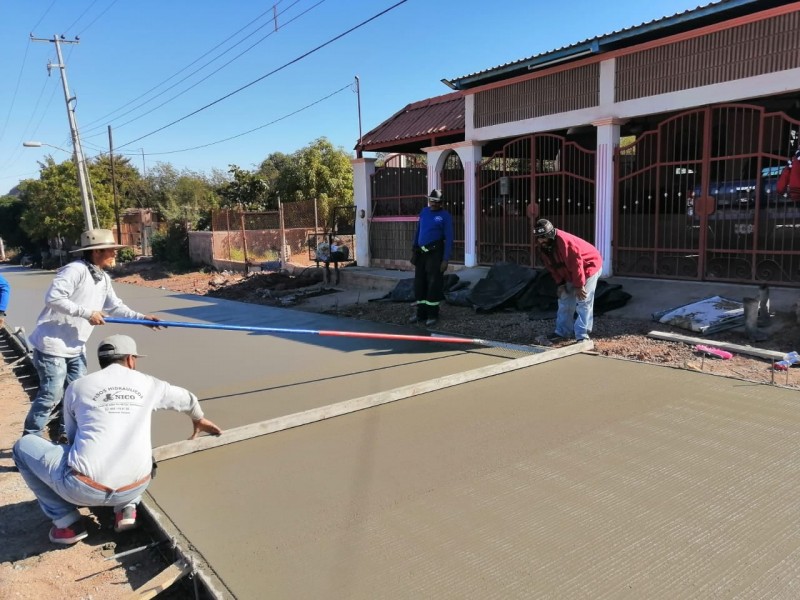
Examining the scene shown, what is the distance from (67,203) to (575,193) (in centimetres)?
2750

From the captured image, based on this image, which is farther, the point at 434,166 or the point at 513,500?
the point at 434,166

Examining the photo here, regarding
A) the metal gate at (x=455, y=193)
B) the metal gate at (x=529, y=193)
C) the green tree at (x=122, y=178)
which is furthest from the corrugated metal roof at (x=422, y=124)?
the green tree at (x=122, y=178)

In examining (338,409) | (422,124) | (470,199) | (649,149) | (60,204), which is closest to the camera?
(338,409)

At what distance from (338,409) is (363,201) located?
1057 cm

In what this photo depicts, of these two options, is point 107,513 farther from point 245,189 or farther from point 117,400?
point 245,189

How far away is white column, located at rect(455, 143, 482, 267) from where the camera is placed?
38.4 feet

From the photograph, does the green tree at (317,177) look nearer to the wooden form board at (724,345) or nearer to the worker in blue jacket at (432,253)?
the worker in blue jacket at (432,253)

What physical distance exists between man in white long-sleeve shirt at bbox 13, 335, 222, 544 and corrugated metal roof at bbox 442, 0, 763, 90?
8276mm

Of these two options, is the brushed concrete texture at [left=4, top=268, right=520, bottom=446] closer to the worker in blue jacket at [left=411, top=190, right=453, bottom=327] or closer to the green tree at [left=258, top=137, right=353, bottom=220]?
the worker in blue jacket at [left=411, top=190, right=453, bottom=327]

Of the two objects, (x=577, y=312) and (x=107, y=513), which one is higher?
(x=577, y=312)

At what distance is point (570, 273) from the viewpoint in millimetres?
6598

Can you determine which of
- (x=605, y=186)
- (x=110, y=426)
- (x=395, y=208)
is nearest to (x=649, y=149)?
(x=605, y=186)

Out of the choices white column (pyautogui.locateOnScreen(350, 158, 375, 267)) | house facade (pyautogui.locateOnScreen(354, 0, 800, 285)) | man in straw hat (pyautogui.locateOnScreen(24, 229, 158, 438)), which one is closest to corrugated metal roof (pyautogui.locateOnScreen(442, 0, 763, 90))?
house facade (pyautogui.locateOnScreen(354, 0, 800, 285))

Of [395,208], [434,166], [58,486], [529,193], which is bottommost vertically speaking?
[58,486]
